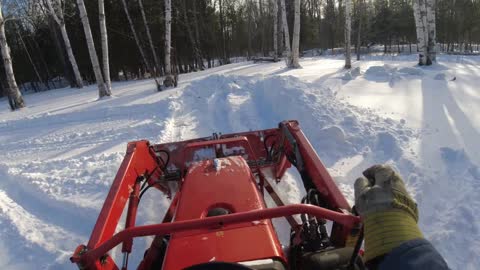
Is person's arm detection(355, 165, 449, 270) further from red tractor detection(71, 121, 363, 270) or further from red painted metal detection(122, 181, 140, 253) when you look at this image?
red painted metal detection(122, 181, 140, 253)

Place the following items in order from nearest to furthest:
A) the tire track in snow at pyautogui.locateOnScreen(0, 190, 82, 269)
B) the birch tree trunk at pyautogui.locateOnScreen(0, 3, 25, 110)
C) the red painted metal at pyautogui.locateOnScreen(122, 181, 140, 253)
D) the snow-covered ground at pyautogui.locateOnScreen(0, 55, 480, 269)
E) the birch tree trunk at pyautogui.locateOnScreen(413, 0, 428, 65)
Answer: the red painted metal at pyautogui.locateOnScreen(122, 181, 140, 253), the tire track in snow at pyautogui.locateOnScreen(0, 190, 82, 269), the snow-covered ground at pyautogui.locateOnScreen(0, 55, 480, 269), the birch tree trunk at pyautogui.locateOnScreen(0, 3, 25, 110), the birch tree trunk at pyautogui.locateOnScreen(413, 0, 428, 65)

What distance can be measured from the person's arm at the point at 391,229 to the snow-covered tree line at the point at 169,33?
13222 mm

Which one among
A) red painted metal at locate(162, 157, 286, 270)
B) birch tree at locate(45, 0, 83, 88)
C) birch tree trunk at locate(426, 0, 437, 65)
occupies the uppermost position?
birch tree at locate(45, 0, 83, 88)

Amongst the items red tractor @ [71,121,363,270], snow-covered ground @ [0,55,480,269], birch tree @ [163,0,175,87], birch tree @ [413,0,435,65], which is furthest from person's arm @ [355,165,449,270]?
birch tree @ [413,0,435,65]

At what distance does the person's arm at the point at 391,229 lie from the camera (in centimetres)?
179

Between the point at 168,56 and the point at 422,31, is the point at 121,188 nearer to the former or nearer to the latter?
the point at 168,56

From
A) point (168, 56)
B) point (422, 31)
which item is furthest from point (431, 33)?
point (168, 56)

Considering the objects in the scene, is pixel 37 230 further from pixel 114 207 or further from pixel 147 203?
pixel 114 207

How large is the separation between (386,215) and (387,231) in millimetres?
95

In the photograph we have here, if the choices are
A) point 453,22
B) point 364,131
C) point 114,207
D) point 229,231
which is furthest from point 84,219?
point 453,22

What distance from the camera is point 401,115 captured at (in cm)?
732

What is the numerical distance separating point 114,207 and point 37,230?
192cm

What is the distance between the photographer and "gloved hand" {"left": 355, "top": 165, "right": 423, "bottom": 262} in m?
1.97

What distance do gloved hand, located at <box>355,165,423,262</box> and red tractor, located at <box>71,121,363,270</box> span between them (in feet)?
0.53
